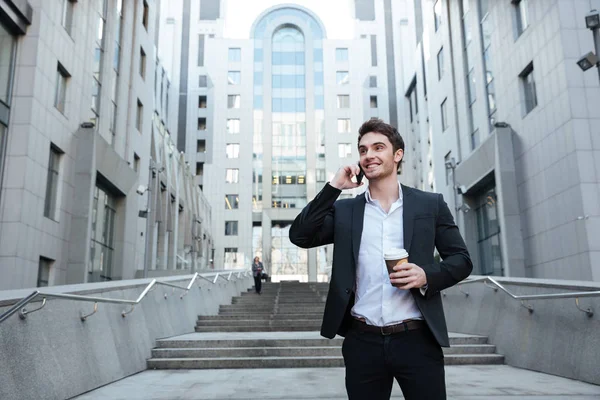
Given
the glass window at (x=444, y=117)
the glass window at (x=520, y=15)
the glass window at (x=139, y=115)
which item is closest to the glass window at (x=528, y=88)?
the glass window at (x=520, y=15)

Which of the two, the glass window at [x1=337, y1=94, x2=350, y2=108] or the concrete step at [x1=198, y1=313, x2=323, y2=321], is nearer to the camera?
the concrete step at [x1=198, y1=313, x2=323, y2=321]

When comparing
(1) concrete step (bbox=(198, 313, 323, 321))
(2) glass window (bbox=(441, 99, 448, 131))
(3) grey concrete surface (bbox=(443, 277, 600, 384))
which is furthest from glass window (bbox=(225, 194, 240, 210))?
(3) grey concrete surface (bbox=(443, 277, 600, 384))

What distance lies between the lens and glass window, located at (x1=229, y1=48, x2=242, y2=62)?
58719 mm

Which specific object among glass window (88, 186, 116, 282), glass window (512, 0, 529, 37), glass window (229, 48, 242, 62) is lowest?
glass window (88, 186, 116, 282)

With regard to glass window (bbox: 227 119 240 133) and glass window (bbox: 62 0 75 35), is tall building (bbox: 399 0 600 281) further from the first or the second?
glass window (bbox: 227 119 240 133)

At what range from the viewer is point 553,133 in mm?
18828

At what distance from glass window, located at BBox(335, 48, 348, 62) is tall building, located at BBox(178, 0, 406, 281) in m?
0.11

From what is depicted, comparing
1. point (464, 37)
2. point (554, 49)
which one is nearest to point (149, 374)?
point (554, 49)

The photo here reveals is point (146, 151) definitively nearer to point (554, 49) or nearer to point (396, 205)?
point (554, 49)

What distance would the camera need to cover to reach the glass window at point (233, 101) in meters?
57.6

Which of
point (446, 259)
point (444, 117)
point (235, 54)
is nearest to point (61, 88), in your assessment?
point (446, 259)

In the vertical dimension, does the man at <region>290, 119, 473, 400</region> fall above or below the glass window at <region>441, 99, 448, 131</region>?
below

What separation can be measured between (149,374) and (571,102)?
15.6 m

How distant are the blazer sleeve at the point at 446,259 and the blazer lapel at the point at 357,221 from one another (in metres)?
0.33
